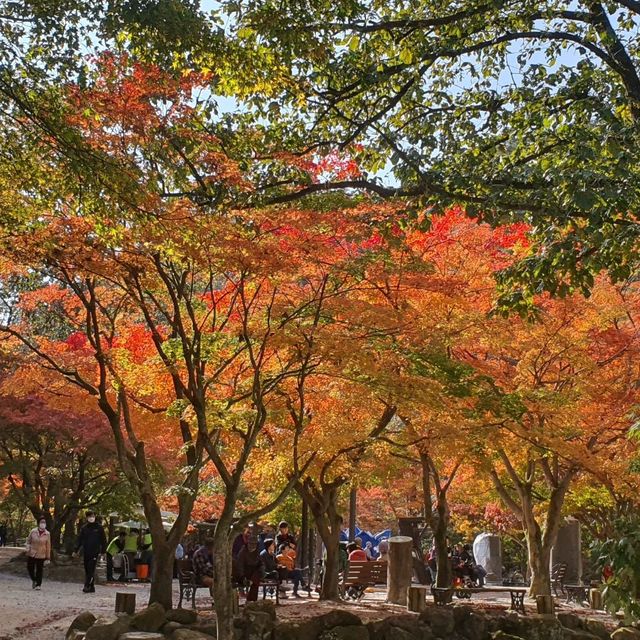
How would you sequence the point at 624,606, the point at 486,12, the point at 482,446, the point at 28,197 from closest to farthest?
1. the point at 624,606
2. the point at 486,12
3. the point at 28,197
4. the point at 482,446

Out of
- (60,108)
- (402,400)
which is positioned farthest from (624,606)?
(60,108)

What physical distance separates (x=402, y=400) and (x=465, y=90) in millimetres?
4301

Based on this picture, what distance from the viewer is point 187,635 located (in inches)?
340

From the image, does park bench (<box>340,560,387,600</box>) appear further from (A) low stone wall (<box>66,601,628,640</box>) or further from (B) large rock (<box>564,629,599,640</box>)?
(B) large rock (<box>564,629,599,640</box>)

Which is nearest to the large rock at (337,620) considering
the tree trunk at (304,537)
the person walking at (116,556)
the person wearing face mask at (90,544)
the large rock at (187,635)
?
the large rock at (187,635)

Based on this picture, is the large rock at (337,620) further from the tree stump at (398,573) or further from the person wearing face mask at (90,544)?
the person wearing face mask at (90,544)

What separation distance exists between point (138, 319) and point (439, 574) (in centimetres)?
729

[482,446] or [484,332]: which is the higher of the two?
[484,332]

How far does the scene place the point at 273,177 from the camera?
8.16 meters

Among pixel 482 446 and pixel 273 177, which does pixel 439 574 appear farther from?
pixel 273 177

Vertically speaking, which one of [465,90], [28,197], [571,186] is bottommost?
[571,186]

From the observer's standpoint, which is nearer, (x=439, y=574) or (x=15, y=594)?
(x=15, y=594)

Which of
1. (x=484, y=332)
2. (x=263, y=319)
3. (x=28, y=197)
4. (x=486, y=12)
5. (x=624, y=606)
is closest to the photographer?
(x=624, y=606)

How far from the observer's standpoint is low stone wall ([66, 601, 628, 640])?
28.8 feet
